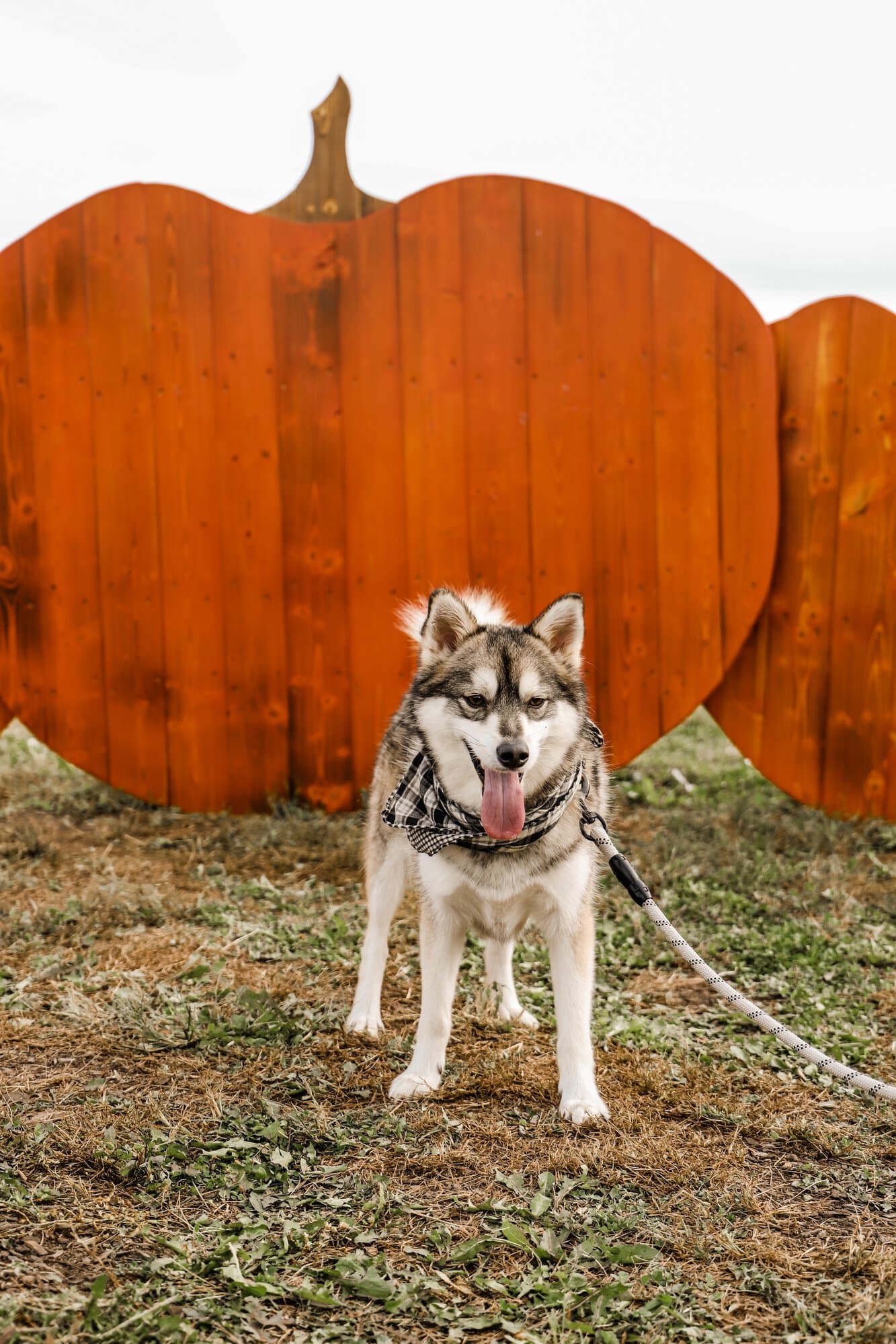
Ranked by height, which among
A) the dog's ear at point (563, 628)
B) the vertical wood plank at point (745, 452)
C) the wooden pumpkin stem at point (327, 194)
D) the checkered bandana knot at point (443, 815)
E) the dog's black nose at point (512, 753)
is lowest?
the checkered bandana knot at point (443, 815)

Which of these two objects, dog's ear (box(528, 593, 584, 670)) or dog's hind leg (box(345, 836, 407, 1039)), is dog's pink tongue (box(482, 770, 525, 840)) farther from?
dog's hind leg (box(345, 836, 407, 1039))

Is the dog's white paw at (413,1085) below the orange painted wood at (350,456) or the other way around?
below

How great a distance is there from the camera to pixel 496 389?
6133 millimetres

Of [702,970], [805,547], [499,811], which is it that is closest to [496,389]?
[805,547]

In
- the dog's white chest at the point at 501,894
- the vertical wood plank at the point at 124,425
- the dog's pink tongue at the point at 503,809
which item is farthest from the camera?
the vertical wood plank at the point at 124,425

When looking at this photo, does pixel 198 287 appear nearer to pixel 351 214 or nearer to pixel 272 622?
pixel 351 214

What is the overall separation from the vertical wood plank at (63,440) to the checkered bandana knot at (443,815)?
3.48m

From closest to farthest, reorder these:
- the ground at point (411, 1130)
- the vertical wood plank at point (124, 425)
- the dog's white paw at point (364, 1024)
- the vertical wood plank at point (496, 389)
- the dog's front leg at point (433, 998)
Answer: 1. the ground at point (411, 1130)
2. the dog's front leg at point (433, 998)
3. the dog's white paw at point (364, 1024)
4. the vertical wood plank at point (496, 389)
5. the vertical wood plank at point (124, 425)

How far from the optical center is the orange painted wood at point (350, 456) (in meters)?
6.10

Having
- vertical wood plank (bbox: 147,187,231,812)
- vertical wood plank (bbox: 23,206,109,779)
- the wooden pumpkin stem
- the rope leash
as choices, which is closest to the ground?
the rope leash

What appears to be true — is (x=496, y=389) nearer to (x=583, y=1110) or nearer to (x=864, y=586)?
(x=864, y=586)

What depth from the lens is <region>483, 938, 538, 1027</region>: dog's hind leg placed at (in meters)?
3.80

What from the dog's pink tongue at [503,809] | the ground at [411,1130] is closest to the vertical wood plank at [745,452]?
the ground at [411,1130]

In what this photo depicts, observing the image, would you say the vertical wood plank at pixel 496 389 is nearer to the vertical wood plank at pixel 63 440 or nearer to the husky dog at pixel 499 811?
the vertical wood plank at pixel 63 440
